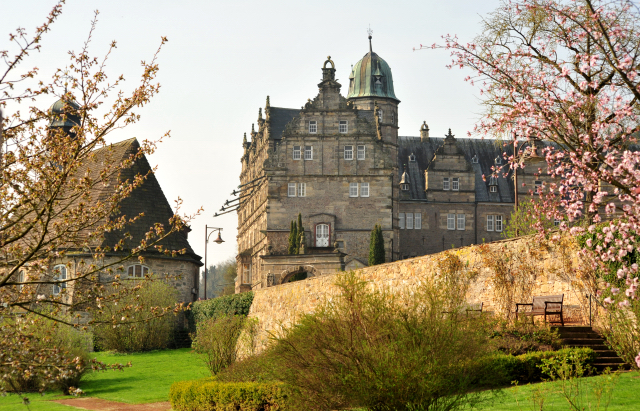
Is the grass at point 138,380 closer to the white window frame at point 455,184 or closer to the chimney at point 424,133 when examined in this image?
the white window frame at point 455,184

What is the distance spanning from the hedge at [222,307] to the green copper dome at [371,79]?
3584 centimetres

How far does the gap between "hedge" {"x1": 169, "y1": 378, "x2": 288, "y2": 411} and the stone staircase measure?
593 cm

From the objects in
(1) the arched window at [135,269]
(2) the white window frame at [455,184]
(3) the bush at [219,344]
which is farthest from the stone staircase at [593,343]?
(2) the white window frame at [455,184]

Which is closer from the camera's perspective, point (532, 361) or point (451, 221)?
point (532, 361)

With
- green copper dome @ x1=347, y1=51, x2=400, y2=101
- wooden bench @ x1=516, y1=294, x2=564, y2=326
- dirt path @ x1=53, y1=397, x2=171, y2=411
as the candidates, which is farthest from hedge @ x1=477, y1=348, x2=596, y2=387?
green copper dome @ x1=347, y1=51, x2=400, y2=101

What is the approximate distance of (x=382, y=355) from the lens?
10.9 meters

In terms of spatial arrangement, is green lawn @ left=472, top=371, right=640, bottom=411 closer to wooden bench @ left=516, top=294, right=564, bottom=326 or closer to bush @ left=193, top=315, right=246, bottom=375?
wooden bench @ left=516, top=294, right=564, bottom=326

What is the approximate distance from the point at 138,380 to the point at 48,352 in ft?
64.5

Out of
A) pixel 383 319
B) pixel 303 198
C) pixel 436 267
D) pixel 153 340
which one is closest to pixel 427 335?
pixel 383 319

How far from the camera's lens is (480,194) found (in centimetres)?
7256

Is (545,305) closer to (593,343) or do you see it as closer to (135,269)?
(593,343)

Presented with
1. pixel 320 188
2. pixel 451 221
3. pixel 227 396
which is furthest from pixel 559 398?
pixel 451 221

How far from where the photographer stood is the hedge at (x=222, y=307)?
3331cm

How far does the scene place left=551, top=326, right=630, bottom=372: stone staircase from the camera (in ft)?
49.0
